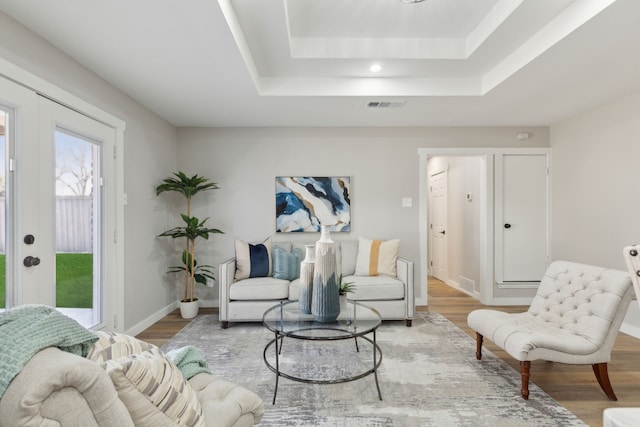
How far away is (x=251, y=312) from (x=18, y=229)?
2.04 m

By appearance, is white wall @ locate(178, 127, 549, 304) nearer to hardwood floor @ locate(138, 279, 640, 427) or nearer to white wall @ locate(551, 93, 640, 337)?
white wall @ locate(551, 93, 640, 337)

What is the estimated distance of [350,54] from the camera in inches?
111

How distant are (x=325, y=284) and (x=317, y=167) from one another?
7.59 ft

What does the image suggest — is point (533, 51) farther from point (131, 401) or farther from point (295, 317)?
point (131, 401)

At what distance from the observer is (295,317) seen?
2.44m

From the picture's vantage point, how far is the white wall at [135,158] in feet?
7.01

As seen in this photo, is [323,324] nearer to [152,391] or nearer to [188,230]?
[152,391]

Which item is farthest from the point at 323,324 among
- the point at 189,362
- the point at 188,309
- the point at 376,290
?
the point at 188,309

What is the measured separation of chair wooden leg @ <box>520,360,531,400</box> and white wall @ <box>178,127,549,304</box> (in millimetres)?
2202

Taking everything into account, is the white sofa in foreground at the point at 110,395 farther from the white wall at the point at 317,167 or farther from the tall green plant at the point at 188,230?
the white wall at the point at 317,167

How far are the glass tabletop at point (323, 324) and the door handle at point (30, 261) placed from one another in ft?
4.89

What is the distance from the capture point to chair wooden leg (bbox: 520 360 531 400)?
2.05 metres

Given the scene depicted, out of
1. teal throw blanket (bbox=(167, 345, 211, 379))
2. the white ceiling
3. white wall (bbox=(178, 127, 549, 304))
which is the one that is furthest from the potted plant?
teal throw blanket (bbox=(167, 345, 211, 379))

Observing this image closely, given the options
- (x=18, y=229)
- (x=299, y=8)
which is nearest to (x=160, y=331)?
A: (x=18, y=229)
